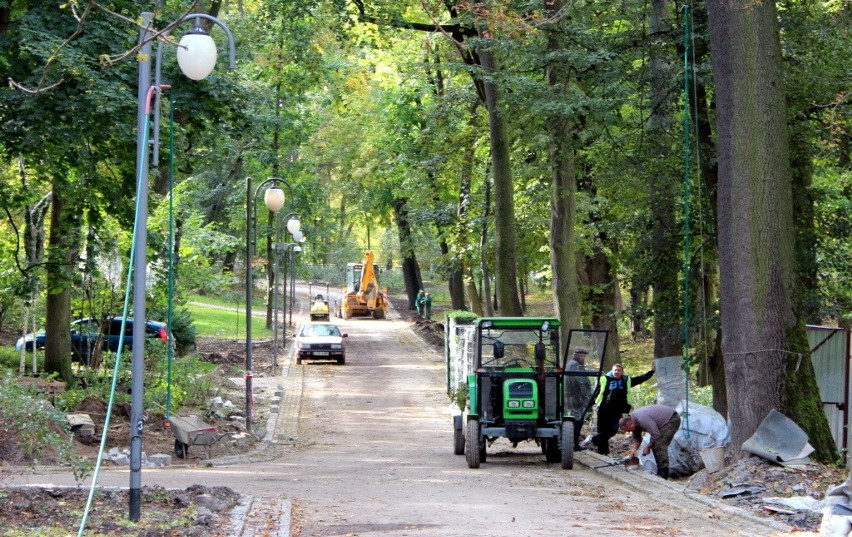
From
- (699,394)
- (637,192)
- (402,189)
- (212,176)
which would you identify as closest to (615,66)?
(637,192)

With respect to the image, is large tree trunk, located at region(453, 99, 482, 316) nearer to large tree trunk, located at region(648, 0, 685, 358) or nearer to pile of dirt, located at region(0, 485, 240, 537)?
large tree trunk, located at region(648, 0, 685, 358)

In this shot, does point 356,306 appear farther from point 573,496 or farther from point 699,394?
point 573,496

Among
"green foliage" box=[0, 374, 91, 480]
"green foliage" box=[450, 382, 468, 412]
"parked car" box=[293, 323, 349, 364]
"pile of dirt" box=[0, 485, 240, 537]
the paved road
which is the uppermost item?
"parked car" box=[293, 323, 349, 364]

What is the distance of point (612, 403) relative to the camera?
18547 mm

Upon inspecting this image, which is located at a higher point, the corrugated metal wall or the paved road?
the corrugated metal wall

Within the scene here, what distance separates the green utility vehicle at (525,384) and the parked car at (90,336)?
28.2ft

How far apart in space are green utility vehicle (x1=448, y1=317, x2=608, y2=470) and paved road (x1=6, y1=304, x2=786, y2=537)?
48 centimetres

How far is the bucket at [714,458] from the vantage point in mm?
14922

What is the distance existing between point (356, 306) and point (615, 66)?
152 feet

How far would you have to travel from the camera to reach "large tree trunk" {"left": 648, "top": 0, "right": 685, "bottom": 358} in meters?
18.8

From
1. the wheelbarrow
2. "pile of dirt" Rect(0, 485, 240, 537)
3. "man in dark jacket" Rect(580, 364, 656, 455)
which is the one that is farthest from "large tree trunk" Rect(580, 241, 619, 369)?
"pile of dirt" Rect(0, 485, 240, 537)

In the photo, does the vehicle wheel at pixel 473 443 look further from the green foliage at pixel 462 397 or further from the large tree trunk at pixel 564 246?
the large tree trunk at pixel 564 246

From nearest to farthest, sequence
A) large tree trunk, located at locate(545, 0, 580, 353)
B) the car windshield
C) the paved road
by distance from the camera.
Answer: the paved road < large tree trunk, located at locate(545, 0, 580, 353) < the car windshield

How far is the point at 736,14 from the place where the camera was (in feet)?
48.6
